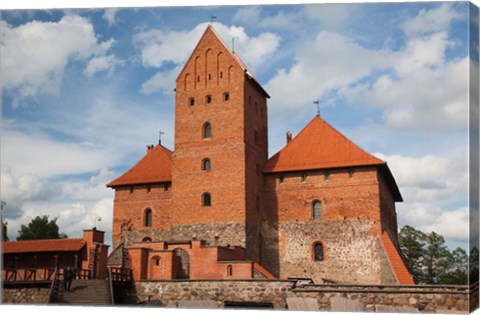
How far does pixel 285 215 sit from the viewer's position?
2555cm

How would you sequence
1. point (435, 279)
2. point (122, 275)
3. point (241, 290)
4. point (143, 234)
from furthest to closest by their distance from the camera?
1. point (435, 279)
2. point (143, 234)
3. point (122, 275)
4. point (241, 290)

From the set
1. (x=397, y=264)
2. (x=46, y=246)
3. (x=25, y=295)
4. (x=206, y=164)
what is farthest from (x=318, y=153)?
(x=25, y=295)

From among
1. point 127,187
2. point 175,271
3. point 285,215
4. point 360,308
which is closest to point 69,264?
point 175,271

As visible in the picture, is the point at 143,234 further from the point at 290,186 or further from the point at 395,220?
the point at 395,220

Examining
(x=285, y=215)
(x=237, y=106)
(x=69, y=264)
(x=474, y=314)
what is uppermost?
(x=237, y=106)

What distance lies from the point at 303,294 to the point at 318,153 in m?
9.03

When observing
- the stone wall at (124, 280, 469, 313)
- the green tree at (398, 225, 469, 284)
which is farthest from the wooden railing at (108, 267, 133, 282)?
the green tree at (398, 225, 469, 284)

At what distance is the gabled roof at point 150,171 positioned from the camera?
27.8 metres

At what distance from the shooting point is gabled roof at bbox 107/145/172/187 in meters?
27.8

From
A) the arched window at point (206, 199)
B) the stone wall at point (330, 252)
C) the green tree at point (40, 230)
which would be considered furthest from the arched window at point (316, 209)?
the green tree at point (40, 230)

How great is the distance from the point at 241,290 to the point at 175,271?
3481 mm

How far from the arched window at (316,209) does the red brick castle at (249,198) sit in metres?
0.05

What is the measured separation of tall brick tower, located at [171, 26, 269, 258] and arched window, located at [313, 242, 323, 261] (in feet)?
8.19

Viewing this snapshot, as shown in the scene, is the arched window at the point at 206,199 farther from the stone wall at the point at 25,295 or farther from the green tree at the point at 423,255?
the green tree at the point at 423,255
